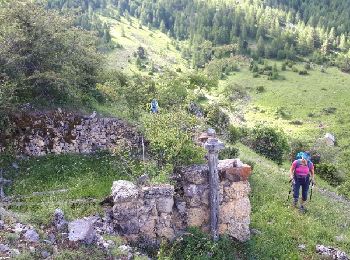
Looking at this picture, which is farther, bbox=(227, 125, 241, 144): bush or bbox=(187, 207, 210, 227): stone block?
bbox=(227, 125, 241, 144): bush

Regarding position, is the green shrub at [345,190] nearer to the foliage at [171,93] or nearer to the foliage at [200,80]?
the foliage at [200,80]

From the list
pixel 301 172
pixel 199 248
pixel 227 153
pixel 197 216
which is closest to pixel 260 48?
pixel 227 153

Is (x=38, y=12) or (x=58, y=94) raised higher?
(x=38, y=12)

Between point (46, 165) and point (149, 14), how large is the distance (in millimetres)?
144309

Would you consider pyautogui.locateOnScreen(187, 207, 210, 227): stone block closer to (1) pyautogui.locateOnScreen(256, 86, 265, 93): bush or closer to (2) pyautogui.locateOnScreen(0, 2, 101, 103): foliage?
(2) pyautogui.locateOnScreen(0, 2, 101, 103): foliage

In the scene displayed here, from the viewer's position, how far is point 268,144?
1491 inches

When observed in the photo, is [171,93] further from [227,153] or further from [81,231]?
[81,231]

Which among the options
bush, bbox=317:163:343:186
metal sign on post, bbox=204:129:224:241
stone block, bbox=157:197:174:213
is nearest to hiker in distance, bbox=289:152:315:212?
metal sign on post, bbox=204:129:224:241

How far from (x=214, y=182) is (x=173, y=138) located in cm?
261

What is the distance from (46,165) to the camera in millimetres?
19625

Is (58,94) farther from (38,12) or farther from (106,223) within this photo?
(106,223)

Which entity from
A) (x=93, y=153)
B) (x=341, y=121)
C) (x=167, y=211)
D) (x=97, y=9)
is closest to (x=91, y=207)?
(x=167, y=211)

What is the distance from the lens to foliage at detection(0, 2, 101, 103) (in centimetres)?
2016

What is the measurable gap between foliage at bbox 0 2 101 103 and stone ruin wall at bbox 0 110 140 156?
1165 millimetres
